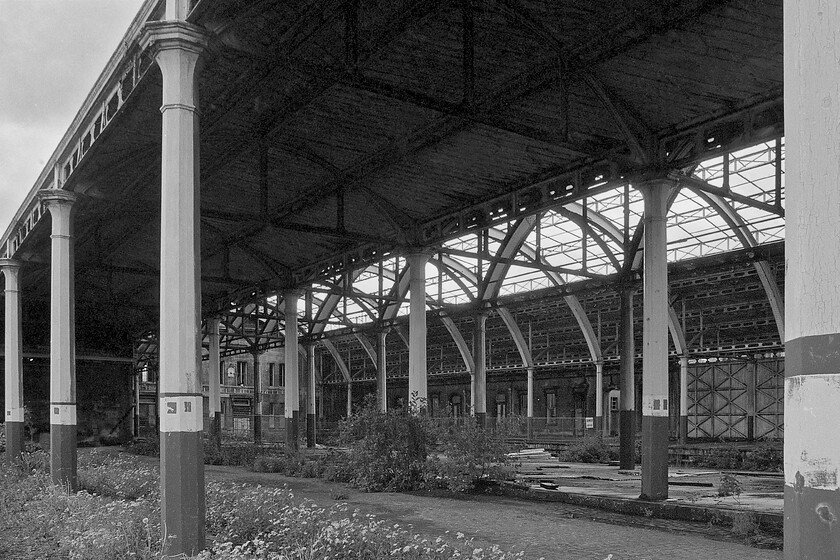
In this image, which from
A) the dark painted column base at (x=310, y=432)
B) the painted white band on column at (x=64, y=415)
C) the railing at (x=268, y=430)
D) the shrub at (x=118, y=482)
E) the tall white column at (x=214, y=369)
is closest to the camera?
the shrub at (x=118, y=482)

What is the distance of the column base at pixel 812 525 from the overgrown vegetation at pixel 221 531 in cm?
529

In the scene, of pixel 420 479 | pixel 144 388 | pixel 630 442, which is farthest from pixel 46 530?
pixel 144 388

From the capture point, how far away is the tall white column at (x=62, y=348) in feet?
56.3

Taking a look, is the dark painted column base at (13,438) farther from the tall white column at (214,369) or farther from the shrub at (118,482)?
the tall white column at (214,369)

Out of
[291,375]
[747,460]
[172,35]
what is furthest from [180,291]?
[291,375]

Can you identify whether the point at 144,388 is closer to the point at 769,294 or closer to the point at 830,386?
the point at 769,294

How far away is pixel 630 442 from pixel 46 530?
15.7 m

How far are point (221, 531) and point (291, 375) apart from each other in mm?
19686

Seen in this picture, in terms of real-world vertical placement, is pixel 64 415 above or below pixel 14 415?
above

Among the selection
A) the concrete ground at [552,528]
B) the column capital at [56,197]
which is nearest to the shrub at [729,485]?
the concrete ground at [552,528]

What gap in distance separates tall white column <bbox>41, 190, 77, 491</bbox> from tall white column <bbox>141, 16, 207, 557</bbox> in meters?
8.34

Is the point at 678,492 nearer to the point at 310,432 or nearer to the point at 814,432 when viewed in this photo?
the point at 814,432

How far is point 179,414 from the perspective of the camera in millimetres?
10016

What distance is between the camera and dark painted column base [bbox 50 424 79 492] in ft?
56.0
